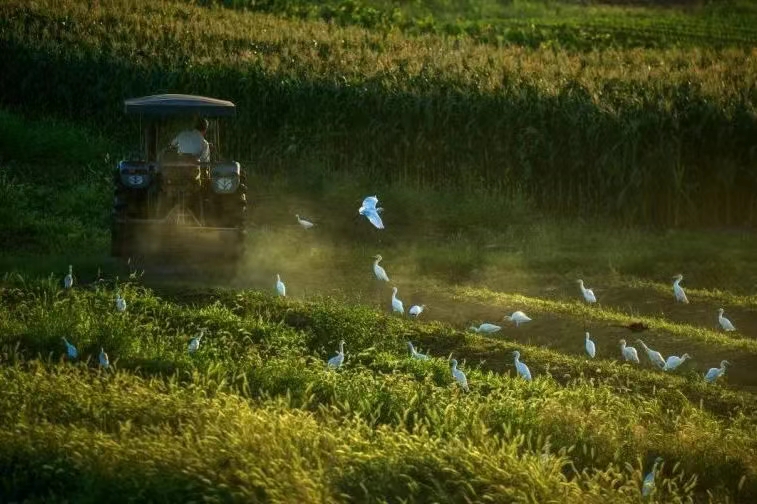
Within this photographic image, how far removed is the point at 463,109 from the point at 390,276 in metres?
6.32

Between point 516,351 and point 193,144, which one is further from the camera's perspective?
point 193,144

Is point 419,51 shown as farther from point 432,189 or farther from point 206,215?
point 206,215

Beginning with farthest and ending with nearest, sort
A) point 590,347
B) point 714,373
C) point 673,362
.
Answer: point 590,347 → point 673,362 → point 714,373

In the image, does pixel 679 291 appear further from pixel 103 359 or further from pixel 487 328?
pixel 103 359

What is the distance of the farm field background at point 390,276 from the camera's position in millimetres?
11164

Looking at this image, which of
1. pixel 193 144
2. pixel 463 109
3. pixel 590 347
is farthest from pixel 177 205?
pixel 463 109

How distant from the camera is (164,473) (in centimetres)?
1068

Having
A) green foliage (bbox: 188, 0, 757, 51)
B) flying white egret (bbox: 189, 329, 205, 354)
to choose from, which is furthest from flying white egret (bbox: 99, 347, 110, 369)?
green foliage (bbox: 188, 0, 757, 51)

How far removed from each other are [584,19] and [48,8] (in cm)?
2687

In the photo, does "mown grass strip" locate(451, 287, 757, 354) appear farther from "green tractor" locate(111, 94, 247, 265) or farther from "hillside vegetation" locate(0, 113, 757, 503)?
"green tractor" locate(111, 94, 247, 265)

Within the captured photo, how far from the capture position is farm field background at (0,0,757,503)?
440 inches

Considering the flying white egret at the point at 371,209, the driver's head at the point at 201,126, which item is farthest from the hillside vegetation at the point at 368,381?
the driver's head at the point at 201,126

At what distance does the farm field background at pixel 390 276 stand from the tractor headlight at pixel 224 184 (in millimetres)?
1036

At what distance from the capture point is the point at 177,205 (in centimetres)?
1873
